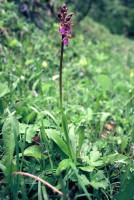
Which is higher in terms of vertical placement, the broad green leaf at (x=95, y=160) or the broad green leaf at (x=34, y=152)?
the broad green leaf at (x=34, y=152)

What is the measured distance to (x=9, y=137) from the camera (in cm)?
146

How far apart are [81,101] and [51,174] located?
1197 mm

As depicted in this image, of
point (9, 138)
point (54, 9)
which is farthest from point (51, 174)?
→ point (54, 9)

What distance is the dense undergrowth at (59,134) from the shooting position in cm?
143

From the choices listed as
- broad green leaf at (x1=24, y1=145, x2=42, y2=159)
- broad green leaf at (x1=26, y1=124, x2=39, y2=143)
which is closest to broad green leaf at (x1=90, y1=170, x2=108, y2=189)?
broad green leaf at (x1=24, y1=145, x2=42, y2=159)

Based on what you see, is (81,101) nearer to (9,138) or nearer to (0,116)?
(0,116)

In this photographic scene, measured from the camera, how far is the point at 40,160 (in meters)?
1.52

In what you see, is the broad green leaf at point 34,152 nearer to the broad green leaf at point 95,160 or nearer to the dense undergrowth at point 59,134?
the dense undergrowth at point 59,134

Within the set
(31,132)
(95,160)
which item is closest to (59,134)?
(31,132)

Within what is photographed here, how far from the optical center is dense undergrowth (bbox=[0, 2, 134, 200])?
4.68 ft

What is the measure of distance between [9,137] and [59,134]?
0.35 meters

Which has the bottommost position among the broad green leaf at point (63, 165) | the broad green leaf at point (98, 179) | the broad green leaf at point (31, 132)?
the broad green leaf at point (98, 179)

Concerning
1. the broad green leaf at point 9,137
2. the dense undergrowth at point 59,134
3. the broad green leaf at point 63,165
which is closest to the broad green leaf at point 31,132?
the dense undergrowth at point 59,134

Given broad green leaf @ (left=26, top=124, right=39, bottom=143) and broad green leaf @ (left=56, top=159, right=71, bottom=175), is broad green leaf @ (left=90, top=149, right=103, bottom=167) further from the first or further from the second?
broad green leaf @ (left=26, top=124, right=39, bottom=143)
